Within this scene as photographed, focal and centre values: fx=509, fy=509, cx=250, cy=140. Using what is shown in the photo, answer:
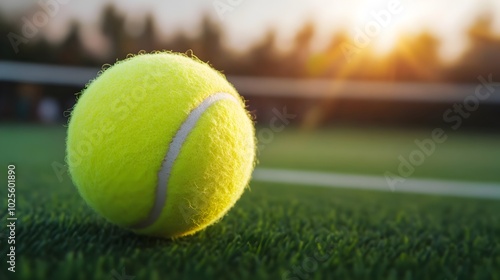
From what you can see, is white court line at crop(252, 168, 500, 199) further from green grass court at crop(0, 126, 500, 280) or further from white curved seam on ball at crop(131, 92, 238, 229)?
white curved seam on ball at crop(131, 92, 238, 229)

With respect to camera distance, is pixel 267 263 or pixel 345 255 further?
pixel 345 255

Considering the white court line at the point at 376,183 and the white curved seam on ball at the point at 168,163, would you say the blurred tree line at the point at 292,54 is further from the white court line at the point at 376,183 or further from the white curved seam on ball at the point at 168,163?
the white curved seam on ball at the point at 168,163

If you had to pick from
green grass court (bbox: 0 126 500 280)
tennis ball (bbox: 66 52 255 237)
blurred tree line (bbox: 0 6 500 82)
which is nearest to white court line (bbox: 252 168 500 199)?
green grass court (bbox: 0 126 500 280)

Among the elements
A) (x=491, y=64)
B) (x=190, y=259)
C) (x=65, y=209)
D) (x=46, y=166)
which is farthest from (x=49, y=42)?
(x=190, y=259)

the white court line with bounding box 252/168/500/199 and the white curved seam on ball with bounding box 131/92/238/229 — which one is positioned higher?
the white curved seam on ball with bounding box 131/92/238/229

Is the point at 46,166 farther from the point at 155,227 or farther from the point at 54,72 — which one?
the point at 54,72
